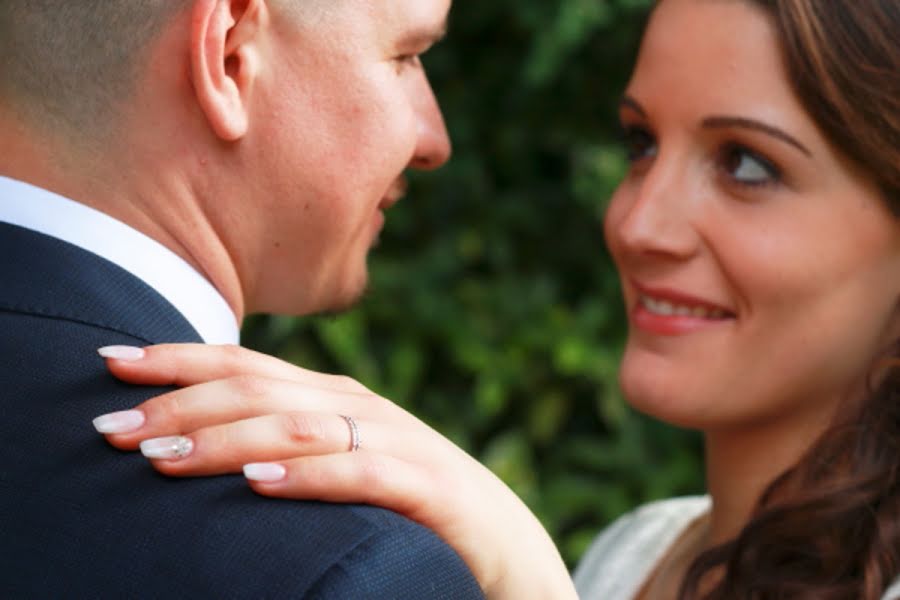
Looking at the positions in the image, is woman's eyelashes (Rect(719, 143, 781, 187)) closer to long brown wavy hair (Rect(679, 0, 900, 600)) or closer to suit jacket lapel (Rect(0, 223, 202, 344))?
long brown wavy hair (Rect(679, 0, 900, 600))

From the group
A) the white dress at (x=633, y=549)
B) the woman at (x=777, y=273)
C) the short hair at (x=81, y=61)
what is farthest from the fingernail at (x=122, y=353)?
the white dress at (x=633, y=549)

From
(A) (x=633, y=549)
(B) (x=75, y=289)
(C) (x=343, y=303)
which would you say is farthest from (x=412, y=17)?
(A) (x=633, y=549)

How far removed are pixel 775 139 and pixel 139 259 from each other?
4.33 feet

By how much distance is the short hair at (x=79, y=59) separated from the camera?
1809mm

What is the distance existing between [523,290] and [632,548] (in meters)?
1.22

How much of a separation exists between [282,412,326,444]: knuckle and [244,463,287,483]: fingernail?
0.23 ft

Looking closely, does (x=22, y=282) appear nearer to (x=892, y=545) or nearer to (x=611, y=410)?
(x=892, y=545)

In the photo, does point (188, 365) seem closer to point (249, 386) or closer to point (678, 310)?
point (249, 386)

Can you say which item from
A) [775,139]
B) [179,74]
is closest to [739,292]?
[775,139]

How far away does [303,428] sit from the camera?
1544 mm

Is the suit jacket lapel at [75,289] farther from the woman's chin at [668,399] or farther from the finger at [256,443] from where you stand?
the woman's chin at [668,399]

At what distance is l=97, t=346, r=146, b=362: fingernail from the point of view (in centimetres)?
154

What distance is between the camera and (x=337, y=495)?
58.5 inches

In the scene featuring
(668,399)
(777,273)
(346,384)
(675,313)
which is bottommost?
(668,399)
